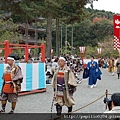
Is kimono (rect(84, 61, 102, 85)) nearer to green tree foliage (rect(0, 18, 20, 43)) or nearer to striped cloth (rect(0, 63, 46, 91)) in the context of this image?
striped cloth (rect(0, 63, 46, 91))

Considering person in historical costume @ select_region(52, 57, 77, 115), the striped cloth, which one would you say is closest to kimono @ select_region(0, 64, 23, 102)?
person in historical costume @ select_region(52, 57, 77, 115)

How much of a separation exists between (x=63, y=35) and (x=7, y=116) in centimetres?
6327

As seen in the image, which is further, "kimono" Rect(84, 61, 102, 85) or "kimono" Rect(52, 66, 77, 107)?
"kimono" Rect(84, 61, 102, 85)

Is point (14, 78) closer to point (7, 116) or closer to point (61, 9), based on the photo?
point (7, 116)

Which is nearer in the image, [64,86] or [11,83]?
[64,86]

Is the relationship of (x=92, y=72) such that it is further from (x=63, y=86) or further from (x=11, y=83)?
(x=63, y=86)

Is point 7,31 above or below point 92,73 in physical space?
above

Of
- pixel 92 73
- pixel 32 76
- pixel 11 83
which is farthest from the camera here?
pixel 92 73

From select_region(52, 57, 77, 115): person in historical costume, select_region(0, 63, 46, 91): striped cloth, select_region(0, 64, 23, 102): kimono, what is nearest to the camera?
select_region(52, 57, 77, 115): person in historical costume

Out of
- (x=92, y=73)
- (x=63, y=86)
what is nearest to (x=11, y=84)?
(x=63, y=86)

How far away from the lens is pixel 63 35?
70.2m

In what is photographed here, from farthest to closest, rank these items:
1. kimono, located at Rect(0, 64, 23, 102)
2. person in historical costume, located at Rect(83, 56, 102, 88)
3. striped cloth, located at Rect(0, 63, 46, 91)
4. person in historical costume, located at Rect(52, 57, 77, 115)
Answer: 1. person in historical costume, located at Rect(83, 56, 102, 88)
2. striped cloth, located at Rect(0, 63, 46, 91)
3. kimono, located at Rect(0, 64, 23, 102)
4. person in historical costume, located at Rect(52, 57, 77, 115)

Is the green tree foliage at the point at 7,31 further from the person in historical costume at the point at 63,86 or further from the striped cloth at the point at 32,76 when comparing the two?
the person in historical costume at the point at 63,86

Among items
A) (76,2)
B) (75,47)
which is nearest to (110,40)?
(75,47)
